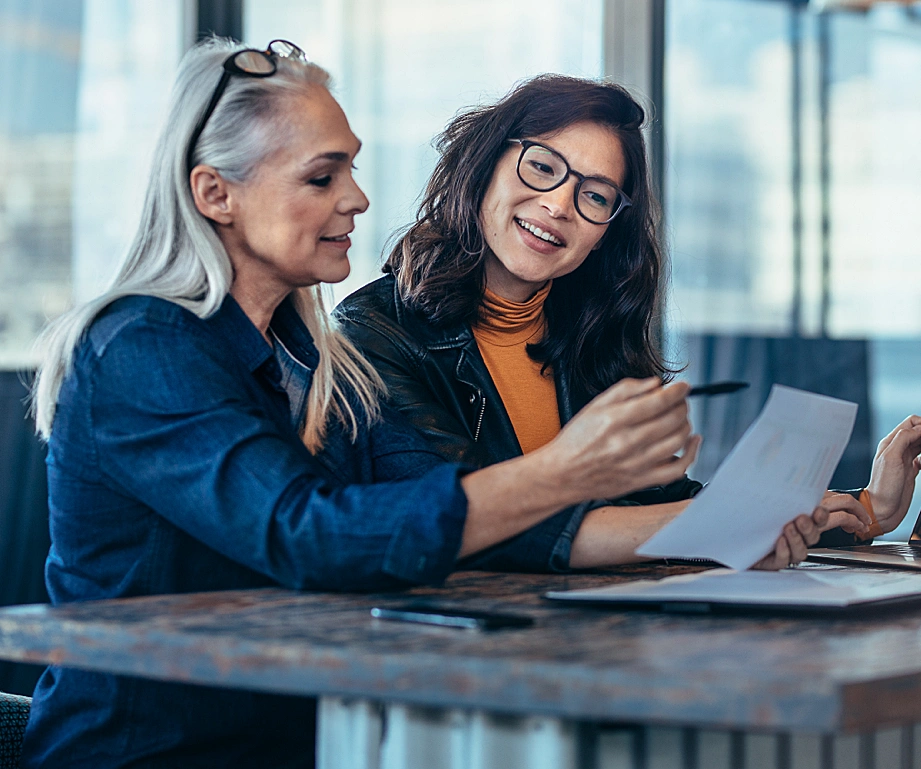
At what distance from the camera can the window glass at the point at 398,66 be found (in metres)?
3.44

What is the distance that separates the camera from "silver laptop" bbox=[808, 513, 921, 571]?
1.47 m

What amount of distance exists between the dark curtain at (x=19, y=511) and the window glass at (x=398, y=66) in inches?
39.3

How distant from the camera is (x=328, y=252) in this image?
1396 mm

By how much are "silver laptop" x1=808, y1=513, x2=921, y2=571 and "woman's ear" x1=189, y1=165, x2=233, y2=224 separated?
0.88 m

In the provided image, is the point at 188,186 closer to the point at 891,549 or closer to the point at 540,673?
the point at 540,673

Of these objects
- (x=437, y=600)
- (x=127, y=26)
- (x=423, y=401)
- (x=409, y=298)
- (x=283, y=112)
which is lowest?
(x=437, y=600)

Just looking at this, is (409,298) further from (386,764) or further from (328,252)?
(386,764)

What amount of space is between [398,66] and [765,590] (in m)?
2.78

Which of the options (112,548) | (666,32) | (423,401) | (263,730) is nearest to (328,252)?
(423,401)

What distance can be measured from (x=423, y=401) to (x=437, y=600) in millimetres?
579

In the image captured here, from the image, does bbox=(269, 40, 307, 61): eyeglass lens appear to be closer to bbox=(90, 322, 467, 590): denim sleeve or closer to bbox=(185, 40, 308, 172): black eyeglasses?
bbox=(185, 40, 308, 172): black eyeglasses

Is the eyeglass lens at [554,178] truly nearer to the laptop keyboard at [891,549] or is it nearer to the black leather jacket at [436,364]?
the black leather jacket at [436,364]

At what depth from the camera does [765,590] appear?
1.09 meters

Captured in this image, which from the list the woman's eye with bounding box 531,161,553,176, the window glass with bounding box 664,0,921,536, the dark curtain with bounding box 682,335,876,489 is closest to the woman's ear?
the woman's eye with bounding box 531,161,553,176
